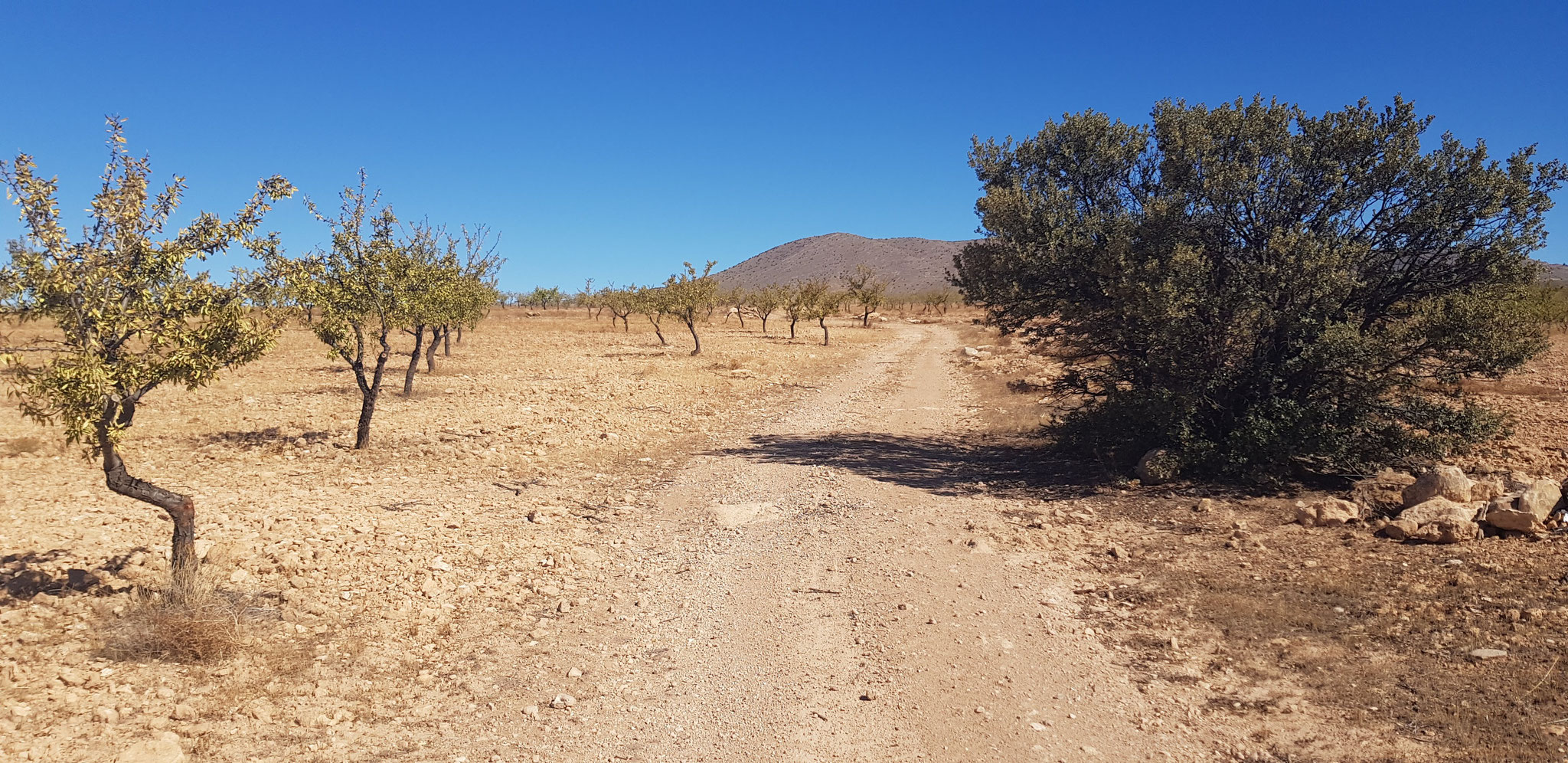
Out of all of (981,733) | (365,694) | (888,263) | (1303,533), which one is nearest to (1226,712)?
(981,733)

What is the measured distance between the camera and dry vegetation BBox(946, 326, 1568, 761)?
5191mm

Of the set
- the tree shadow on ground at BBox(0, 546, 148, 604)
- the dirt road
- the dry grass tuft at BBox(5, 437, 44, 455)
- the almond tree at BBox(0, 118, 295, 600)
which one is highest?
the almond tree at BBox(0, 118, 295, 600)

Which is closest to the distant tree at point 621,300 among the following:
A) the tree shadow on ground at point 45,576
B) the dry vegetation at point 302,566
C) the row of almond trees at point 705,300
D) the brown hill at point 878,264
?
the row of almond trees at point 705,300

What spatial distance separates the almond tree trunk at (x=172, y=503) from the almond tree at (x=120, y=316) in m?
0.01

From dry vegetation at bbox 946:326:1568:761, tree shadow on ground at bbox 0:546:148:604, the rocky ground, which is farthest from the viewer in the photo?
tree shadow on ground at bbox 0:546:148:604

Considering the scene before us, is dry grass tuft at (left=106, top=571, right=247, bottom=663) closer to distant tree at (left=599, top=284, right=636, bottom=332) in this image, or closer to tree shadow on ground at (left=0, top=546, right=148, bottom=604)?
tree shadow on ground at (left=0, top=546, right=148, bottom=604)

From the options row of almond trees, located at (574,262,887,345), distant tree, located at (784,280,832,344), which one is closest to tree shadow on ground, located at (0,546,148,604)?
row of almond trees, located at (574,262,887,345)

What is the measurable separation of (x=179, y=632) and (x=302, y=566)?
2.12m

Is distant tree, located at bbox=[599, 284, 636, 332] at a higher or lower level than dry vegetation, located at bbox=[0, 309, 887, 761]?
higher

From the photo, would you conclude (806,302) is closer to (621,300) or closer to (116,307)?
(621,300)

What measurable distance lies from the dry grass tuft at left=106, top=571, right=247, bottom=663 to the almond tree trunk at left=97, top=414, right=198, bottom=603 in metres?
0.17

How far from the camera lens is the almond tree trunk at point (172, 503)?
22.8 ft

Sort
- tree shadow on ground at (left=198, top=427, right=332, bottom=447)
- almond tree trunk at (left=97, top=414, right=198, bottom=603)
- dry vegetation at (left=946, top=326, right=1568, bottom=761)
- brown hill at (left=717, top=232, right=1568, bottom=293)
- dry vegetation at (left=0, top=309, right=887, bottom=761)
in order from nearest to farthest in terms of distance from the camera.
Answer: dry vegetation at (left=946, top=326, right=1568, bottom=761) < dry vegetation at (left=0, top=309, right=887, bottom=761) < almond tree trunk at (left=97, top=414, right=198, bottom=603) < tree shadow on ground at (left=198, top=427, right=332, bottom=447) < brown hill at (left=717, top=232, right=1568, bottom=293)

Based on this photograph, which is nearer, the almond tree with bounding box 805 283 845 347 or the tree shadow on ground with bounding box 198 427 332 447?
the tree shadow on ground with bounding box 198 427 332 447
